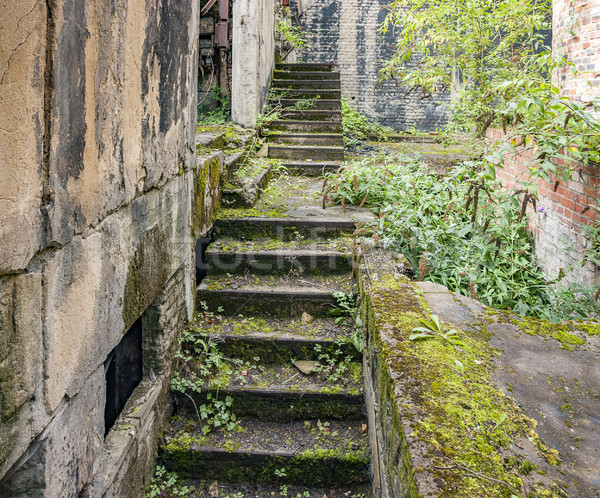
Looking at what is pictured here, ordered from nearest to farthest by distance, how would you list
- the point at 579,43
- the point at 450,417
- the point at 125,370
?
the point at 450,417 < the point at 125,370 < the point at 579,43

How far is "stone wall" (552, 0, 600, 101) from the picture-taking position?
14.6 ft

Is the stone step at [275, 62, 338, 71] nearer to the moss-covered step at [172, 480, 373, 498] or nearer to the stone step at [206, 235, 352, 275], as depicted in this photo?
the stone step at [206, 235, 352, 275]

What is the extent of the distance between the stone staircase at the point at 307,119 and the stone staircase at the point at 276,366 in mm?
2010

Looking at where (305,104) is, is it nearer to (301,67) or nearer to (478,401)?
(301,67)

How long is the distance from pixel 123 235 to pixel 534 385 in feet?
6.22

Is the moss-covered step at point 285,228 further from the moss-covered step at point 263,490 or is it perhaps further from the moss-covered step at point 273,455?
the moss-covered step at point 263,490

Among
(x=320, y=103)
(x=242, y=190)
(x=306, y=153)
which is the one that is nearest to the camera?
(x=242, y=190)

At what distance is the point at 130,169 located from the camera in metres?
2.27

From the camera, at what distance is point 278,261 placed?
4.11 meters

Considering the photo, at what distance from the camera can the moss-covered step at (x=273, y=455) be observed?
287 cm

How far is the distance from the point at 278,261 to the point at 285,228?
51cm

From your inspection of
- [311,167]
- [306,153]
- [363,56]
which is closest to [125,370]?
[311,167]

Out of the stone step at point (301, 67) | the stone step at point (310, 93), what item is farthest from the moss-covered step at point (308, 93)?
the stone step at point (301, 67)

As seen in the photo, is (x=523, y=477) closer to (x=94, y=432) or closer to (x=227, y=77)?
(x=94, y=432)
